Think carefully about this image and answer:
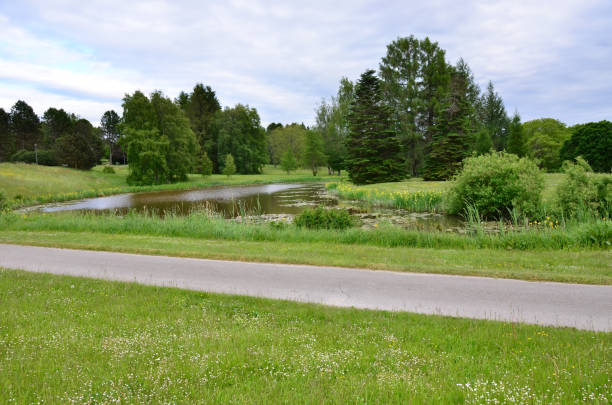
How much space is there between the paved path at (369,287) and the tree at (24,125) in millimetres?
82187

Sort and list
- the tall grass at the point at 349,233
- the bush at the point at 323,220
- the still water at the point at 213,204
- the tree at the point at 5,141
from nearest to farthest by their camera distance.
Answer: the tall grass at the point at 349,233 → the bush at the point at 323,220 → the still water at the point at 213,204 → the tree at the point at 5,141

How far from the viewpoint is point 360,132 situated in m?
39.2

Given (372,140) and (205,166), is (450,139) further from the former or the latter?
(205,166)

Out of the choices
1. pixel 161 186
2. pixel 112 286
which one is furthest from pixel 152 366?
pixel 161 186

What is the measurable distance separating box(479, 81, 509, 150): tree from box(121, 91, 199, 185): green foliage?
1938 inches

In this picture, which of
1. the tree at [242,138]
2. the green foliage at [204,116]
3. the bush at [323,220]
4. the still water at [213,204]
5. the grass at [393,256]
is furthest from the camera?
the green foliage at [204,116]

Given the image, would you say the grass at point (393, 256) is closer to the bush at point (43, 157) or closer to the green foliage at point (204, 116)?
the bush at point (43, 157)

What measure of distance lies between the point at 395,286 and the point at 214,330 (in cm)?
341

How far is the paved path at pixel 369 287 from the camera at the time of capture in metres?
5.21

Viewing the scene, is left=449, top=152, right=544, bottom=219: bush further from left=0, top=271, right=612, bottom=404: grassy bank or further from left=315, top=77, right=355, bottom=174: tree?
left=315, top=77, right=355, bottom=174: tree

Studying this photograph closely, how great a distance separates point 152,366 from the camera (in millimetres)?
3621

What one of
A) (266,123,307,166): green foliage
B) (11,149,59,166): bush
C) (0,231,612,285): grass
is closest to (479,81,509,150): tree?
(266,123,307,166): green foliage

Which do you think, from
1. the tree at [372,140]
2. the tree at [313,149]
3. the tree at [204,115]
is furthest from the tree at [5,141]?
the tree at [372,140]

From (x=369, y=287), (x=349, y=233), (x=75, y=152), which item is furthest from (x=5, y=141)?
(x=369, y=287)
